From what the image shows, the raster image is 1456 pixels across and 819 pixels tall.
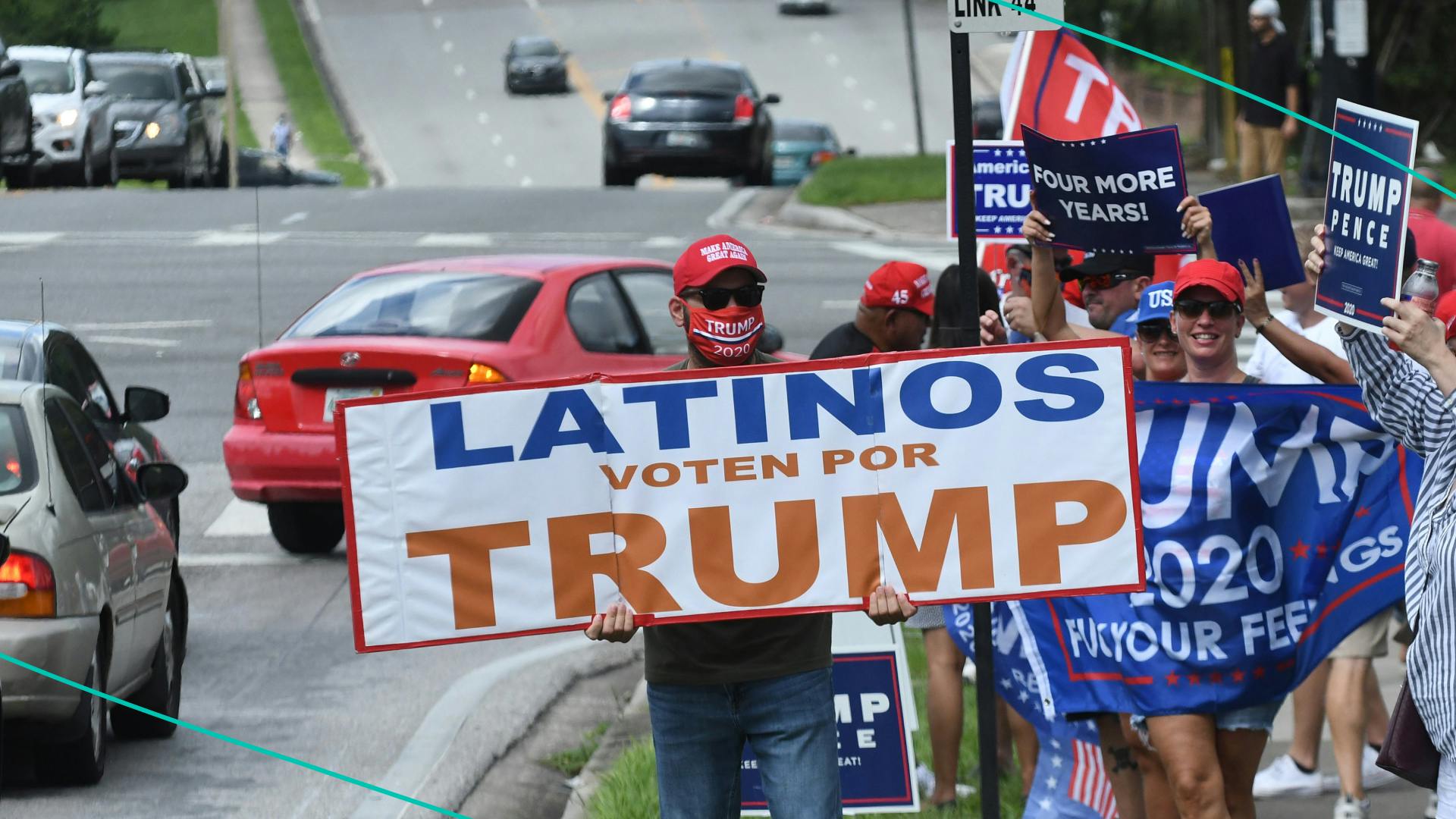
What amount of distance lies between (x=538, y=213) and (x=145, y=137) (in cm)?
402

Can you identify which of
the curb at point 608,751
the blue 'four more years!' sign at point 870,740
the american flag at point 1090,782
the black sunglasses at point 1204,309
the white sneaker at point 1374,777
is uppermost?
the black sunglasses at point 1204,309

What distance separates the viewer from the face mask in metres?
4.91

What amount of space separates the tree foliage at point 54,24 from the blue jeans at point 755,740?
236cm

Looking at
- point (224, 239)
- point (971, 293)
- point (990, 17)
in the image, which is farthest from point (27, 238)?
point (990, 17)

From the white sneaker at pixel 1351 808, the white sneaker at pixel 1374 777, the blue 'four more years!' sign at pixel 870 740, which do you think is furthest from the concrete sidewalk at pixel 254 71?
the white sneaker at pixel 1374 777

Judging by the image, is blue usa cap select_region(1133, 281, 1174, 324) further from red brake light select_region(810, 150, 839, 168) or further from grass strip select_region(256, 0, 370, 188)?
red brake light select_region(810, 150, 839, 168)

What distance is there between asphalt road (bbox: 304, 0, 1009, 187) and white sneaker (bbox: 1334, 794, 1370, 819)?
280cm

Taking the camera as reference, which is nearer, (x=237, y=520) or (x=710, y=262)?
(x=710, y=262)

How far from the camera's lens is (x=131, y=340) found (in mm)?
6242

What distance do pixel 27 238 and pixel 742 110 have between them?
346cm

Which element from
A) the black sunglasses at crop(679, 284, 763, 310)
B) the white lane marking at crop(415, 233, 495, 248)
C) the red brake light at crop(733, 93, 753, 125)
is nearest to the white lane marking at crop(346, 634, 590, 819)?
the white lane marking at crop(415, 233, 495, 248)

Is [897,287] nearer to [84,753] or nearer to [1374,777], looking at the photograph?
[1374,777]

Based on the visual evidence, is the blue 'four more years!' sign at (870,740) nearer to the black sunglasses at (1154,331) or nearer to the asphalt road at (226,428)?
the black sunglasses at (1154,331)

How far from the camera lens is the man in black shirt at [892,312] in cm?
700
